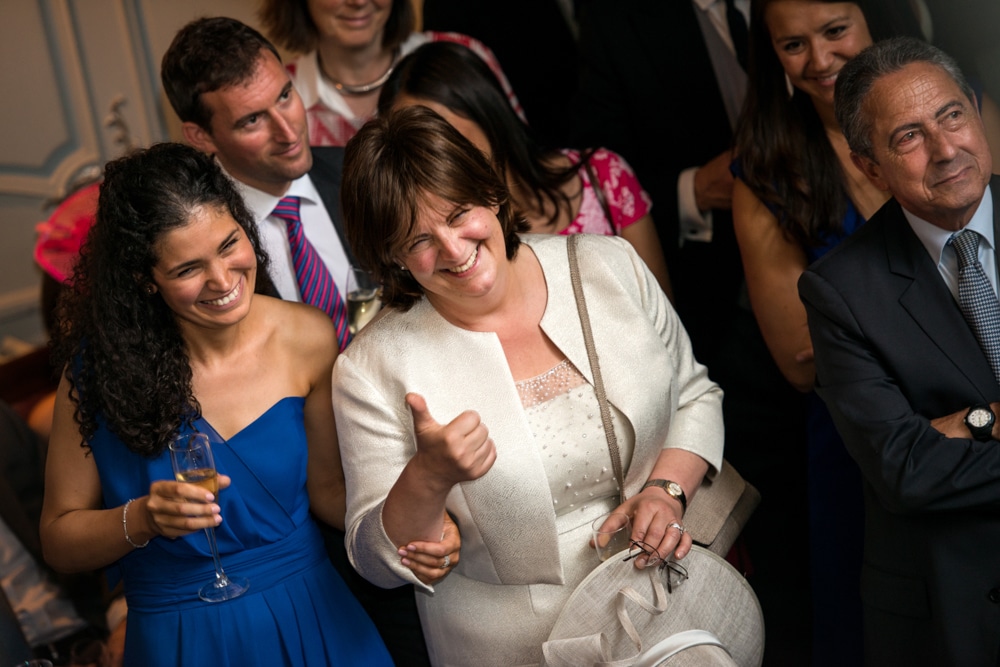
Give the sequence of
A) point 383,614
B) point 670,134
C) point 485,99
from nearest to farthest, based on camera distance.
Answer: point 383,614, point 485,99, point 670,134

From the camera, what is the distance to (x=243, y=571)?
241 cm

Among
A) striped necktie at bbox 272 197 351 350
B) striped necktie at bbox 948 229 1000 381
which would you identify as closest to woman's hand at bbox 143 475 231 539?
striped necktie at bbox 272 197 351 350

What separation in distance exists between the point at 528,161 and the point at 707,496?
1.10 m

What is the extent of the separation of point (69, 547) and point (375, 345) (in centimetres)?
83

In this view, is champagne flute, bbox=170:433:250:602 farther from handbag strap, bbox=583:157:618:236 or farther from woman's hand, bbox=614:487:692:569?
handbag strap, bbox=583:157:618:236

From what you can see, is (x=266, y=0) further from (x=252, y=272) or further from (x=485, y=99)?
(x=252, y=272)

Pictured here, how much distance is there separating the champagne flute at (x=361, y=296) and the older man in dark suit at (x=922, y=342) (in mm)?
1047

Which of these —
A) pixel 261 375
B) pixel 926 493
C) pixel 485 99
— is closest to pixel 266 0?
pixel 485 99

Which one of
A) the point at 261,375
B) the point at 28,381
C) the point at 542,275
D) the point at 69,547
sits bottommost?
the point at 28,381

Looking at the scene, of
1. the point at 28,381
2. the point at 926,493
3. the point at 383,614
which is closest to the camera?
the point at 926,493

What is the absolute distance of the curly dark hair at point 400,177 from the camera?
213 cm

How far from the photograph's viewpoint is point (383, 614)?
103 inches

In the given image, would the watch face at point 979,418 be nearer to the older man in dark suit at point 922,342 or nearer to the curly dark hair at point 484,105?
the older man in dark suit at point 922,342

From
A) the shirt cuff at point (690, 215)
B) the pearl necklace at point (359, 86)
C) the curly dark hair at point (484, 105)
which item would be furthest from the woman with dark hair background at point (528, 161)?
the pearl necklace at point (359, 86)
